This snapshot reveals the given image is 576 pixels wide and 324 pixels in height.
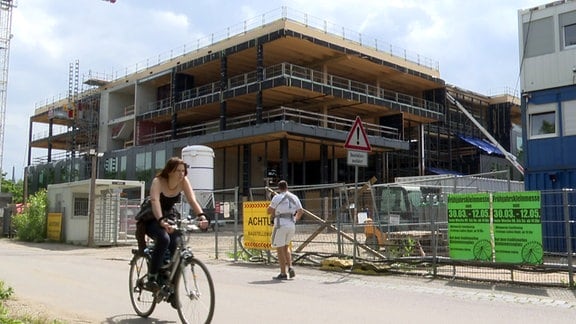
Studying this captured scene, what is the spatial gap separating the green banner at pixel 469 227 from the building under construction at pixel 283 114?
2612cm

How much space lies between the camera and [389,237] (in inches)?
510

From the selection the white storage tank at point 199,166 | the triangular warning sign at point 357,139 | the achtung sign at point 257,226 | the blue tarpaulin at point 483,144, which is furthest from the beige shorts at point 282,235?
the blue tarpaulin at point 483,144

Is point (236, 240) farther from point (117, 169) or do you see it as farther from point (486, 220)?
point (117, 169)

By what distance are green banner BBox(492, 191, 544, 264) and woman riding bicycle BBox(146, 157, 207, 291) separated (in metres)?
5.79

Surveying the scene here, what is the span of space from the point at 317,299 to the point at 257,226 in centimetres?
564

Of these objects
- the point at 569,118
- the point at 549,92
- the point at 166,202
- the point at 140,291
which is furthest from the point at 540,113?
the point at 140,291

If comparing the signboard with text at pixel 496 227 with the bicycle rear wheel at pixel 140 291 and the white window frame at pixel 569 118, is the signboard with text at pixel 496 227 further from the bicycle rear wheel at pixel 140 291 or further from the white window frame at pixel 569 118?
the white window frame at pixel 569 118

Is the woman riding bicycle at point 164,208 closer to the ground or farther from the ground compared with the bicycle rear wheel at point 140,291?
farther from the ground

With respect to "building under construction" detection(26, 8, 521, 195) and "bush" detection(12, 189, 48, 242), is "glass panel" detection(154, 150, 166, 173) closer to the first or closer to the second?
"building under construction" detection(26, 8, 521, 195)

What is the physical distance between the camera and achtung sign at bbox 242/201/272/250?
13.9 meters

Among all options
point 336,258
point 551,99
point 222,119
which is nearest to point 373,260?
point 336,258

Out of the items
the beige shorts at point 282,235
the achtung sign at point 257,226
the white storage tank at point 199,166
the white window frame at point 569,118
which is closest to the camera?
the beige shorts at point 282,235

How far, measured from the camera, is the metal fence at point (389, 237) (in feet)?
35.9

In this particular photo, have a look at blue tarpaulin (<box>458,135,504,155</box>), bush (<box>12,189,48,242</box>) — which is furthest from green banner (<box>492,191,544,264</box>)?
blue tarpaulin (<box>458,135,504,155</box>)
